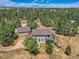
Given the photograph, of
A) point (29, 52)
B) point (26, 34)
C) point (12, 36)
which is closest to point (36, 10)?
point (26, 34)

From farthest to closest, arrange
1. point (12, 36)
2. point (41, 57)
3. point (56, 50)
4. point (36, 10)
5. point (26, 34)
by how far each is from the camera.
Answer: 1. point (36, 10)
2. point (26, 34)
3. point (12, 36)
4. point (56, 50)
5. point (41, 57)

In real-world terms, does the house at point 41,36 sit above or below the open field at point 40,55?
above

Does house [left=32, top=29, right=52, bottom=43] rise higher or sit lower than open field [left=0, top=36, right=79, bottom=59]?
higher

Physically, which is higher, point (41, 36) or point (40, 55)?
point (41, 36)

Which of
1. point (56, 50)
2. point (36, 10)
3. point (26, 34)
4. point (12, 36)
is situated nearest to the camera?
point (56, 50)

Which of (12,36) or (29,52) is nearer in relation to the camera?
(29,52)

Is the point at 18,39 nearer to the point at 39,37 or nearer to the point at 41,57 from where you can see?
the point at 39,37

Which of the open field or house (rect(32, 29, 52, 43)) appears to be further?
house (rect(32, 29, 52, 43))

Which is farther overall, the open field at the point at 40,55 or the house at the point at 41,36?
the house at the point at 41,36

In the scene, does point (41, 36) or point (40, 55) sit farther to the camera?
point (41, 36)

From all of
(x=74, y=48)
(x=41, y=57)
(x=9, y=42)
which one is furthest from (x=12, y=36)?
(x=74, y=48)
